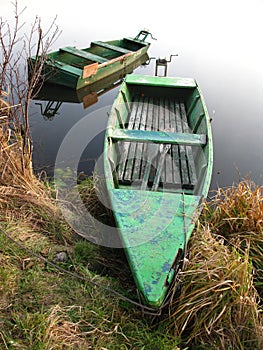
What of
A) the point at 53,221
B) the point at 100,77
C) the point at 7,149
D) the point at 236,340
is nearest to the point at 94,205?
the point at 53,221

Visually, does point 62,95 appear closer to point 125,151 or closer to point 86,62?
point 86,62

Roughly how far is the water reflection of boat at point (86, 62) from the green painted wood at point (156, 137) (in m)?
2.42

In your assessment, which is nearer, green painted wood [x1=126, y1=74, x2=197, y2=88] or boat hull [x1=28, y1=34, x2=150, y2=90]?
green painted wood [x1=126, y1=74, x2=197, y2=88]

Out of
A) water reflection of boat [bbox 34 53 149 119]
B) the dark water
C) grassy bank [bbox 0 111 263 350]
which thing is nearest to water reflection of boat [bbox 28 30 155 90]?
water reflection of boat [bbox 34 53 149 119]

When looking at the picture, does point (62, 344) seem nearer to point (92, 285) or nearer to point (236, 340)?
point (92, 285)

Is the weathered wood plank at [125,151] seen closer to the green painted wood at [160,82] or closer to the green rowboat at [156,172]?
the green rowboat at [156,172]

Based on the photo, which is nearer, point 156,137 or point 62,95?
point 156,137

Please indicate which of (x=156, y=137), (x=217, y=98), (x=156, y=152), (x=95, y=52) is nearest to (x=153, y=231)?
(x=156, y=137)

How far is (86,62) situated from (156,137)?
5274 mm

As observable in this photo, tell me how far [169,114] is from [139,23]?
38.6 feet

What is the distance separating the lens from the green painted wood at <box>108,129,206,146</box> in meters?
4.01

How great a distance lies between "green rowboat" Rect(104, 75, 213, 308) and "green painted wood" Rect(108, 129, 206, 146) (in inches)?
0.5

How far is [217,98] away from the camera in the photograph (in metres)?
9.23

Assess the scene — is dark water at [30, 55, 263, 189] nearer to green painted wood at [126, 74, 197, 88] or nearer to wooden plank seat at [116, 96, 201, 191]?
wooden plank seat at [116, 96, 201, 191]
